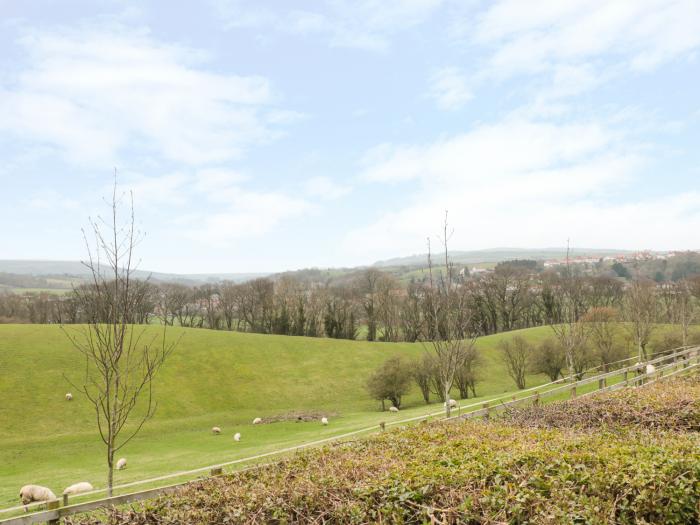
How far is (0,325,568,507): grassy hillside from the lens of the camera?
26109 millimetres

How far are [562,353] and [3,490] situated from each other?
4113 cm

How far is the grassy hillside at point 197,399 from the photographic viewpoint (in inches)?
1028

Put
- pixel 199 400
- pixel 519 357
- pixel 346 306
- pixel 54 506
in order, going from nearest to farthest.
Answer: pixel 54 506, pixel 199 400, pixel 519 357, pixel 346 306

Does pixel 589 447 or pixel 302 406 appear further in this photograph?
pixel 302 406

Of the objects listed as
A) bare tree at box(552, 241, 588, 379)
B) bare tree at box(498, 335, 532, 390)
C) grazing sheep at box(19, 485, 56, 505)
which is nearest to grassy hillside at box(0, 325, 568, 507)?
grazing sheep at box(19, 485, 56, 505)

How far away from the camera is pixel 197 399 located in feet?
142

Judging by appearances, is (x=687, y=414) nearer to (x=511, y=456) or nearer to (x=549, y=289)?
(x=511, y=456)

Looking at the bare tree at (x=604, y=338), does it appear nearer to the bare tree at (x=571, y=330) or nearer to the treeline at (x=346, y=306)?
the bare tree at (x=571, y=330)

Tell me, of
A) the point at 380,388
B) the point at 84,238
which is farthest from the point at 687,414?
the point at 380,388

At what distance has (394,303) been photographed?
82.9m

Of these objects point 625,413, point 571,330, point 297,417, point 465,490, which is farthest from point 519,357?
point 465,490

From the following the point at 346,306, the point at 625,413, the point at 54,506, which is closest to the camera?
the point at 54,506

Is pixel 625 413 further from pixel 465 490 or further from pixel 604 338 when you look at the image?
pixel 604 338

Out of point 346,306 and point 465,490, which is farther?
point 346,306
